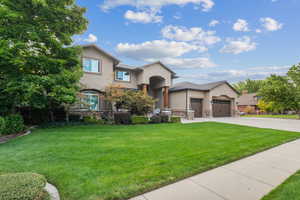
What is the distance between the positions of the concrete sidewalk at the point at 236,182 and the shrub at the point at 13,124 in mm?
8562

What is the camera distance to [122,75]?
54.2 ft

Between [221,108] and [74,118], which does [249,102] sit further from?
[74,118]

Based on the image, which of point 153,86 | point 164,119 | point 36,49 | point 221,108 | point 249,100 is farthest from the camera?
point 249,100

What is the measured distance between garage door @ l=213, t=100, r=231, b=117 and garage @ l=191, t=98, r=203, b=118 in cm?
206

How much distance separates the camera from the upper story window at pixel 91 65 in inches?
535

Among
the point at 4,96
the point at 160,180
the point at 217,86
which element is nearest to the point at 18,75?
the point at 4,96

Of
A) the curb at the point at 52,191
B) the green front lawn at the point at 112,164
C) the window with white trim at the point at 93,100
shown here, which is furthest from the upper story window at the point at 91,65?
the curb at the point at 52,191

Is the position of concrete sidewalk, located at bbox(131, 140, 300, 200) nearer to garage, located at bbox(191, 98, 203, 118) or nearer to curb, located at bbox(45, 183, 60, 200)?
curb, located at bbox(45, 183, 60, 200)

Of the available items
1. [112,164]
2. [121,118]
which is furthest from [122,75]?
[112,164]

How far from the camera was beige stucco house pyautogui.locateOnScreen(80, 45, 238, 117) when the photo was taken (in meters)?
13.8

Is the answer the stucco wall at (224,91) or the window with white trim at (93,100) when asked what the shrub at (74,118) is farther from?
the stucco wall at (224,91)

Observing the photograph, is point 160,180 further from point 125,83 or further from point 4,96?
point 125,83

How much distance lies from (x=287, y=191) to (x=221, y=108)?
19340mm

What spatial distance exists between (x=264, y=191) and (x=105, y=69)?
14.2 m
